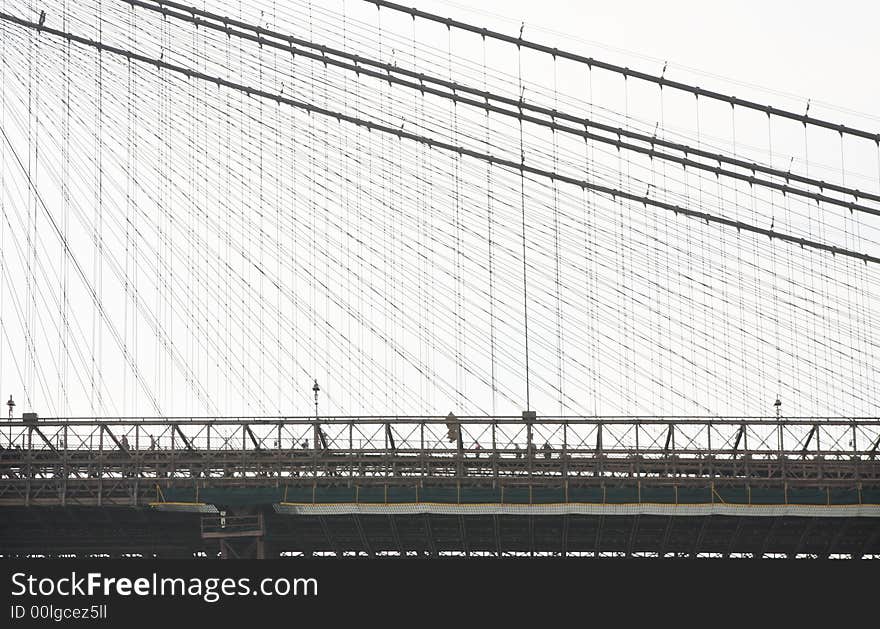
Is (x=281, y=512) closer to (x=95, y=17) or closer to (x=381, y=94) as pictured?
(x=381, y=94)

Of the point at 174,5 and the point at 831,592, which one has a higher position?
the point at 174,5

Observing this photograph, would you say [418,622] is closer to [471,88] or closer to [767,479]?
[767,479]

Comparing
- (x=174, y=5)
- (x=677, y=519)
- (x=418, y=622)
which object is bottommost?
(x=418, y=622)

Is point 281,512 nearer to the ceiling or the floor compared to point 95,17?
nearer to the floor

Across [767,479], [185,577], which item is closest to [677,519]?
Answer: [767,479]

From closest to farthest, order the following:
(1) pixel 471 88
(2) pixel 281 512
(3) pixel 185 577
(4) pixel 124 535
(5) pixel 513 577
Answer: (3) pixel 185 577, (5) pixel 513 577, (2) pixel 281 512, (4) pixel 124 535, (1) pixel 471 88

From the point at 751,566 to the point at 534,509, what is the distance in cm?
1097

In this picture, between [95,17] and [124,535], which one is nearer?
[124,535]

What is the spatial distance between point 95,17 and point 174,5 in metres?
3.21

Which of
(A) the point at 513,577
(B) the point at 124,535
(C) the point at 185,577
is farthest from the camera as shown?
(B) the point at 124,535

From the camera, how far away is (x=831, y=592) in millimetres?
31172

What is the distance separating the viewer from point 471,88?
4959cm

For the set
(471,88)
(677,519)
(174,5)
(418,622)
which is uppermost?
(174,5)

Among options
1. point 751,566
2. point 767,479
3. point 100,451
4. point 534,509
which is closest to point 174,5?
point 100,451
